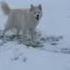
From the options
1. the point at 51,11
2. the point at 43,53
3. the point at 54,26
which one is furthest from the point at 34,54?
the point at 51,11

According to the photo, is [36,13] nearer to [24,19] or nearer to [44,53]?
[24,19]

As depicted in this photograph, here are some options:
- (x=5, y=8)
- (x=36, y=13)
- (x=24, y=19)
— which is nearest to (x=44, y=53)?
(x=36, y=13)

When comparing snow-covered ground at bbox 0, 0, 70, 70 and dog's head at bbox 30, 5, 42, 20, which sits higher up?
dog's head at bbox 30, 5, 42, 20

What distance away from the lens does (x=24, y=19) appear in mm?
6738

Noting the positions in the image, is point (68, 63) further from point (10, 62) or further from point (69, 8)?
point (69, 8)

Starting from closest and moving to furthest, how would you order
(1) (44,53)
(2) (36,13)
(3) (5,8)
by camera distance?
(1) (44,53), (2) (36,13), (3) (5,8)

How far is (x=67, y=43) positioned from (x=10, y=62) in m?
1.55

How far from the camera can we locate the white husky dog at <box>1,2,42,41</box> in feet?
21.3

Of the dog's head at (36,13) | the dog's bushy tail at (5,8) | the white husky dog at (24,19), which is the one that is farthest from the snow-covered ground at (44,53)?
the dog's bushy tail at (5,8)

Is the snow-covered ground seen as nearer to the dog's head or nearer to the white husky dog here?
the white husky dog

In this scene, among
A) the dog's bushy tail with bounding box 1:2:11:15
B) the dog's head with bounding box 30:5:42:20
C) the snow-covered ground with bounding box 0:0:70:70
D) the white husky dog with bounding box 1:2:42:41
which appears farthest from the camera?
the dog's bushy tail with bounding box 1:2:11:15

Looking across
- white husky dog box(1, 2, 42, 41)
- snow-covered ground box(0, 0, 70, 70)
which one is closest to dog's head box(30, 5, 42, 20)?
white husky dog box(1, 2, 42, 41)

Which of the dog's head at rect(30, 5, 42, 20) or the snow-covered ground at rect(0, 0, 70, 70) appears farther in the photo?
the dog's head at rect(30, 5, 42, 20)

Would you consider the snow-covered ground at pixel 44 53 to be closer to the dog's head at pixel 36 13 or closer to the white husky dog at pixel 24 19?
the white husky dog at pixel 24 19
